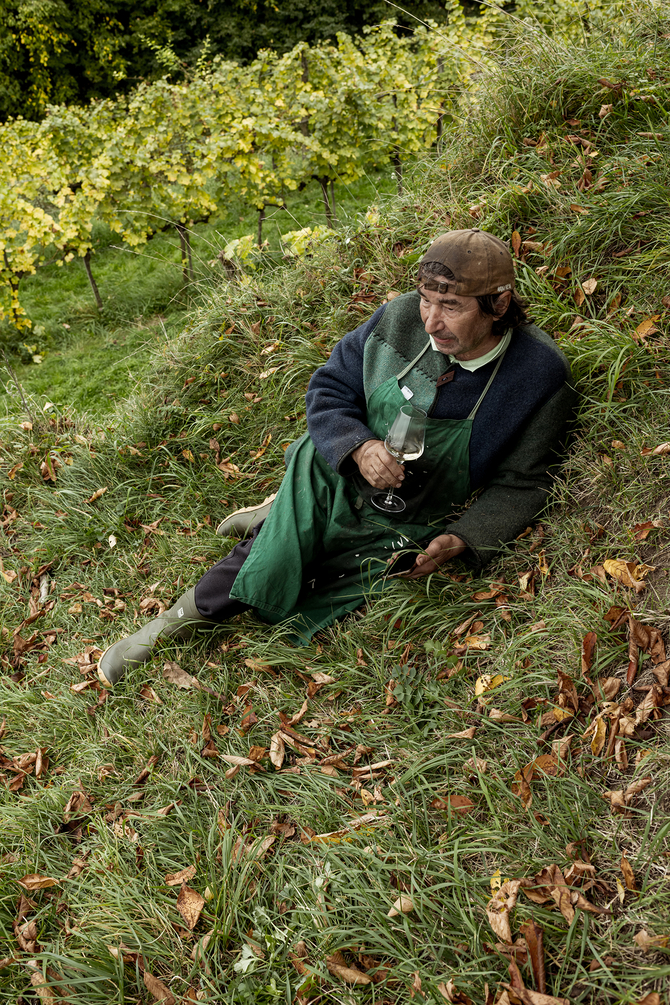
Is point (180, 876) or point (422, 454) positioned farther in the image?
point (422, 454)

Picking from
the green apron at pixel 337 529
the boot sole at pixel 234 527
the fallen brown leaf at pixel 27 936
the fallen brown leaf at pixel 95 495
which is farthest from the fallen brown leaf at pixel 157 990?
the fallen brown leaf at pixel 95 495

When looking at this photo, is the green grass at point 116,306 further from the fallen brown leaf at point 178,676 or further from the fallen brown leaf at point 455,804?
the fallen brown leaf at point 455,804

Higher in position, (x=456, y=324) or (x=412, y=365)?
(x=456, y=324)

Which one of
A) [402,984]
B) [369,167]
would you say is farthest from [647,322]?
[369,167]

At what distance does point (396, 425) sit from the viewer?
2.56 metres

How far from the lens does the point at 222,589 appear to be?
130 inches

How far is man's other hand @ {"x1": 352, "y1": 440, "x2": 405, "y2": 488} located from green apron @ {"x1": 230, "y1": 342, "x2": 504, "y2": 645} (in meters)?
0.17

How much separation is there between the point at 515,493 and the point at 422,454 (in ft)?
1.38

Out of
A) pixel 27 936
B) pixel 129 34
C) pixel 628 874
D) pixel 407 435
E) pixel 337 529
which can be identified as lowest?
pixel 27 936

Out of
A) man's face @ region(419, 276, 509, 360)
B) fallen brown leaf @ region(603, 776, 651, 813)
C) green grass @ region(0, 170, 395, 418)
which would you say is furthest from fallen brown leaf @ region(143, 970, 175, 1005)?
green grass @ region(0, 170, 395, 418)

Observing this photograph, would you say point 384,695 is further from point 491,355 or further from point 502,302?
point 502,302

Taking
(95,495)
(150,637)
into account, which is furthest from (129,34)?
(150,637)

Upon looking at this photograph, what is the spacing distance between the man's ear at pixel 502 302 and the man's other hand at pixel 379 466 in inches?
25.9

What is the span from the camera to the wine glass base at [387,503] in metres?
2.99
